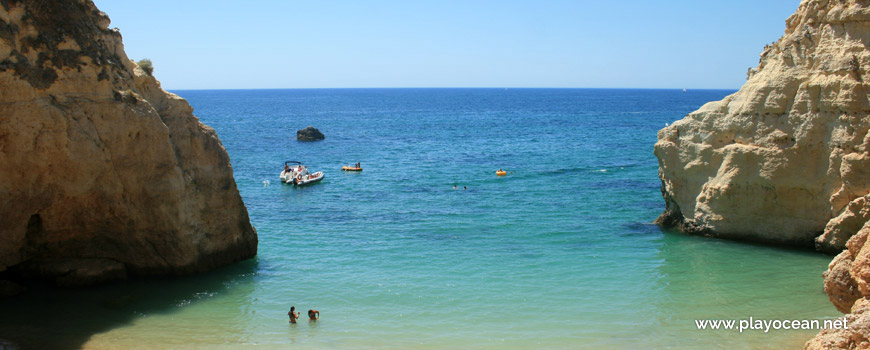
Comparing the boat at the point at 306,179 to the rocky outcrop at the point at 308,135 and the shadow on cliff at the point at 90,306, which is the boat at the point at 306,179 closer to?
the shadow on cliff at the point at 90,306

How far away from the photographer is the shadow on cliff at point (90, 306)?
50.6ft

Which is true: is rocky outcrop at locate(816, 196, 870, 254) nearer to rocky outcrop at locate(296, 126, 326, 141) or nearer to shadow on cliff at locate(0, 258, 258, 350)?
shadow on cliff at locate(0, 258, 258, 350)

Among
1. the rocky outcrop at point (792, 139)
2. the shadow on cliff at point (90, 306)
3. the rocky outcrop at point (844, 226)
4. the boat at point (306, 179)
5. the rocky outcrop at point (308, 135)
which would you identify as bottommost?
the shadow on cliff at point (90, 306)

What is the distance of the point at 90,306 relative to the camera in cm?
1742

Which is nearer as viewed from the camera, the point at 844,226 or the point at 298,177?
the point at 844,226

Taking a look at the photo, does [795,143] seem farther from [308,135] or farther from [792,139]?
[308,135]

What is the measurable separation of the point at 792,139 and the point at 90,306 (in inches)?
848

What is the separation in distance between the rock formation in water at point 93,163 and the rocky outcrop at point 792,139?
16.5 meters

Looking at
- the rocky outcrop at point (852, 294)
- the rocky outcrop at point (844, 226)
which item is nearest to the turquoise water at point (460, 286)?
the rocky outcrop at point (844, 226)

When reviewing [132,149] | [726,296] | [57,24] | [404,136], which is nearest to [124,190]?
[132,149]

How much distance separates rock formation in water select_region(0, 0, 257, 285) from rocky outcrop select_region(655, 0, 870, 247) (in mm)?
16509

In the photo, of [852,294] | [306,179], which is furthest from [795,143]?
[306,179]

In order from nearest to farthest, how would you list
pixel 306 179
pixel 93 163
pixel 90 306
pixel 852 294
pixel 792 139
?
pixel 852 294, pixel 90 306, pixel 93 163, pixel 792 139, pixel 306 179

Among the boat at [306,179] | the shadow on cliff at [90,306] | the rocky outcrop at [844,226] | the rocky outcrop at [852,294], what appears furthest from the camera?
the boat at [306,179]
